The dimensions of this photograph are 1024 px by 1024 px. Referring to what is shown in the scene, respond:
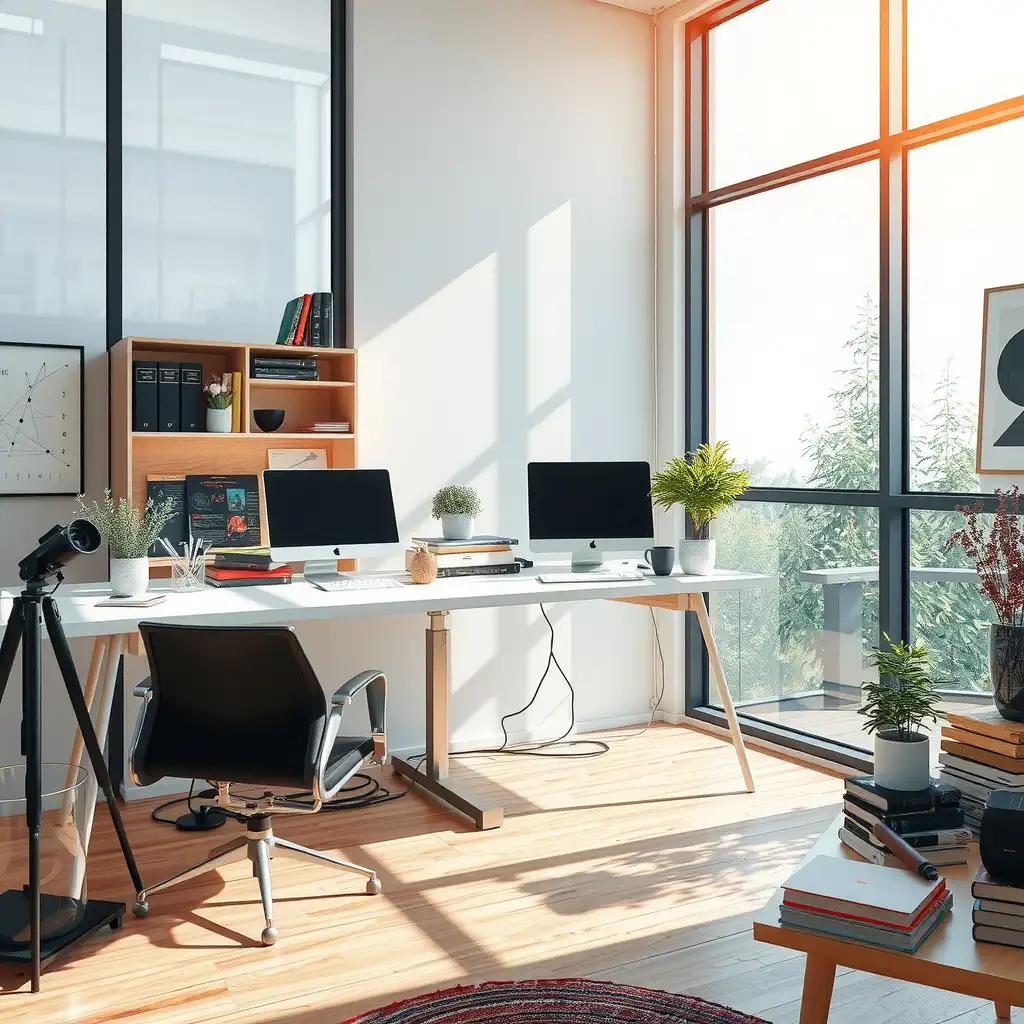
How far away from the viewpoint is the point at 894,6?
162 inches

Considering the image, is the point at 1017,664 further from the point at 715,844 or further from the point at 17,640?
the point at 17,640

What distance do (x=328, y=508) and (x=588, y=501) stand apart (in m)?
1.01

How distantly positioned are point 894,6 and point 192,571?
3.33 meters

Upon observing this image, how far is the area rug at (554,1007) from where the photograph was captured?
2357mm

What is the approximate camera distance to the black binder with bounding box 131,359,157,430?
3.85 m

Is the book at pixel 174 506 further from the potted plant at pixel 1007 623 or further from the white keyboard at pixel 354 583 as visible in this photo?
the potted plant at pixel 1007 623

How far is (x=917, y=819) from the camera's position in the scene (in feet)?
7.28

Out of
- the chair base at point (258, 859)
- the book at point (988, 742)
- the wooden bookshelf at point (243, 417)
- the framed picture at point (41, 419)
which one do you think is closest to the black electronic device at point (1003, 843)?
the book at point (988, 742)

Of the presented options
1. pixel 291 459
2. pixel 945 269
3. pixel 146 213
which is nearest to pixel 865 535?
pixel 945 269

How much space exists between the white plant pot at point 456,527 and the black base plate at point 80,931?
5.88 ft

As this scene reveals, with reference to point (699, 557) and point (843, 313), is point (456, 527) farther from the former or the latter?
point (843, 313)

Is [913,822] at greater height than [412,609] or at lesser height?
lesser

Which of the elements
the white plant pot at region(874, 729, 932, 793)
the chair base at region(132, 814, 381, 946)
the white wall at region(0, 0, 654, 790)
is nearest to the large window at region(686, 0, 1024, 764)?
the white wall at region(0, 0, 654, 790)

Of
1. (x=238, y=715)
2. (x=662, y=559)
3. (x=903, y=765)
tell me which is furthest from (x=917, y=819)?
(x=662, y=559)
